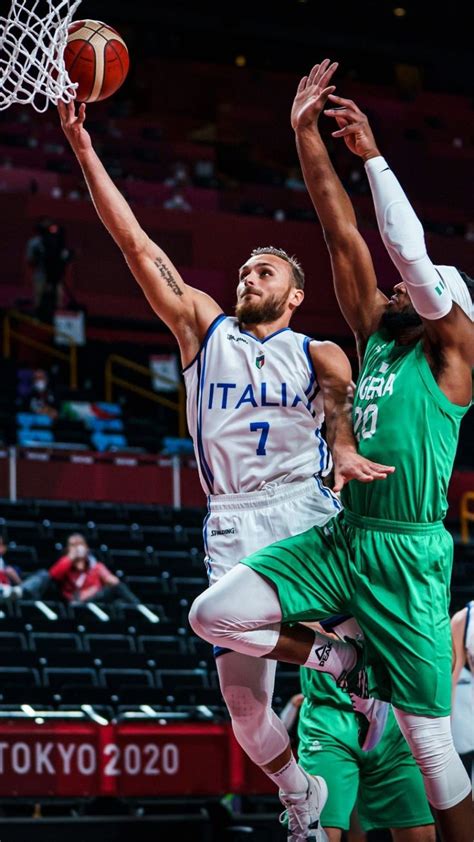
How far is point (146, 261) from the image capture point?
20.8ft

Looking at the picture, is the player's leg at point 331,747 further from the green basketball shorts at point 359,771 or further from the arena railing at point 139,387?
the arena railing at point 139,387

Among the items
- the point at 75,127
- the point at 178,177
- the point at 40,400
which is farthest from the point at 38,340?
the point at 75,127

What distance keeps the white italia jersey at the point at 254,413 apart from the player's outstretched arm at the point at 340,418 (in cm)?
7

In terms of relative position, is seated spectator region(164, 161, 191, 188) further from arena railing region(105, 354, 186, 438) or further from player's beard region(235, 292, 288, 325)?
player's beard region(235, 292, 288, 325)

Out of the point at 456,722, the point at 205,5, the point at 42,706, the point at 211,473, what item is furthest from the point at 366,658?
the point at 205,5

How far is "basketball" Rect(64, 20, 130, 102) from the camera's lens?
6539 mm

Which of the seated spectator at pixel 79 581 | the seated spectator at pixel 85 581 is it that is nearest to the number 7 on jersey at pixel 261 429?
the seated spectator at pixel 79 581

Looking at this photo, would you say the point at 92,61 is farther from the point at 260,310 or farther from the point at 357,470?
the point at 357,470

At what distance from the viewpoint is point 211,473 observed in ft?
20.4

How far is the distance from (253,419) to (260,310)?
583mm

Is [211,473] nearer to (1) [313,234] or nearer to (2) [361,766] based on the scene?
(2) [361,766]

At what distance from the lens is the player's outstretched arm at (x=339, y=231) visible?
604 cm

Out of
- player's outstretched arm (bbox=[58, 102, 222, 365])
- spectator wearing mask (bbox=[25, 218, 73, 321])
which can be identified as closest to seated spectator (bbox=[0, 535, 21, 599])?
player's outstretched arm (bbox=[58, 102, 222, 365])

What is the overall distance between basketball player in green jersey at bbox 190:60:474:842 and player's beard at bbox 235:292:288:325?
2.43ft
